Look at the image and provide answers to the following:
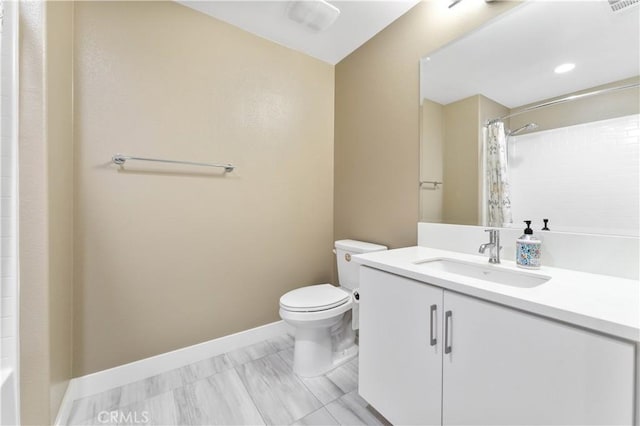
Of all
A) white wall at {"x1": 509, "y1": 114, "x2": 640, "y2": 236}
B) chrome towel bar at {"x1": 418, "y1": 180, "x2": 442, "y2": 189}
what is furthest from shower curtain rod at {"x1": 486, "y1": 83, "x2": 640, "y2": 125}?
chrome towel bar at {"x1": 418, "y1": 180, "x2": 442, "y2": 189}

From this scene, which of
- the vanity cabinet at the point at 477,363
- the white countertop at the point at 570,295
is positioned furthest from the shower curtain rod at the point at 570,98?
the vanity cabinet at the point at 477,363

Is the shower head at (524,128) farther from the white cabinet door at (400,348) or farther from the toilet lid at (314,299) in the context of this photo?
the toilet lid at (314,299)

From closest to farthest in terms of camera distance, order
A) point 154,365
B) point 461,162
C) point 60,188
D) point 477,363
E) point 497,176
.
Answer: point 477,363 → point 60,188 → point 497,176 → point 461,162 → point 154,365

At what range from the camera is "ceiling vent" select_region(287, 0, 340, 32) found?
5.02 ft

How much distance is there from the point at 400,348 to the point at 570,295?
0.59 meters

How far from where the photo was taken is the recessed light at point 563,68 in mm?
1060

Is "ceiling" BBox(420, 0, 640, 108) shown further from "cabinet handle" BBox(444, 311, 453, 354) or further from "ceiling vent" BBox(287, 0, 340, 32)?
"cabinet handle" BBox(444, 311, 453, 354)

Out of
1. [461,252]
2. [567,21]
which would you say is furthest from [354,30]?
[461,252]

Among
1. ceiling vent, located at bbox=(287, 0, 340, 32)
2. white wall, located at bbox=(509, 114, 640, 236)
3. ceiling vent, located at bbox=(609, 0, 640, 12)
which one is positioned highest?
ceiling vent, located at bbox=(287, 0, 340, 32)

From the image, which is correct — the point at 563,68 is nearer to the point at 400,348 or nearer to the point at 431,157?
the point at 431,157

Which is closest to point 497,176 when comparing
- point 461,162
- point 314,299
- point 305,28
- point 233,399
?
point 461,162

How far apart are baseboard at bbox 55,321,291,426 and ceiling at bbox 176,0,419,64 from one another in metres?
2.14

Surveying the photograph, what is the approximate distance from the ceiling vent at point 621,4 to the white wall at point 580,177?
0.40 meters

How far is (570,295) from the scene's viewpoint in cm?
75
